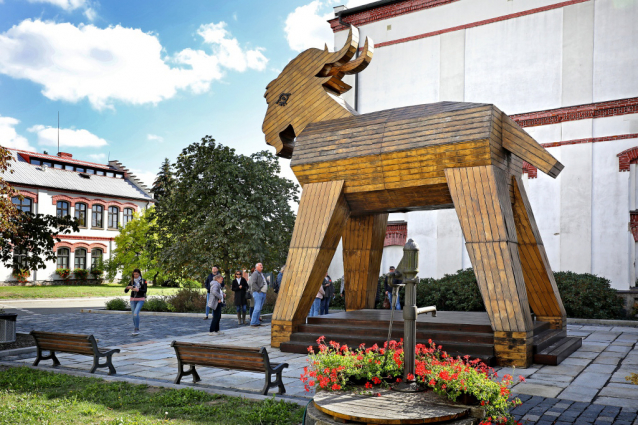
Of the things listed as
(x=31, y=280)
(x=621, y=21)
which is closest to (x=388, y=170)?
(x=621, y=21)

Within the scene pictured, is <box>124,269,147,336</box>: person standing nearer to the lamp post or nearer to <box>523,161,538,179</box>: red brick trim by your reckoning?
the lamp post

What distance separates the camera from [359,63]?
32.2ft

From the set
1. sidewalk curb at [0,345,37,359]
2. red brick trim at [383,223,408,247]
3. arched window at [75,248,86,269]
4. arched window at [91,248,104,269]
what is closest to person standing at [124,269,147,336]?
sidewalk curb at [0,345,37,359]

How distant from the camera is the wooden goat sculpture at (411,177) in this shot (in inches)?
326

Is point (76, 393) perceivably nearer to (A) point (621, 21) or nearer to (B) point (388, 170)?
(B) point (388, 170)

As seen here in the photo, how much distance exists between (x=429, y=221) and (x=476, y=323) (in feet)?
35.5

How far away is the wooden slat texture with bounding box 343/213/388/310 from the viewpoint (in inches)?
476

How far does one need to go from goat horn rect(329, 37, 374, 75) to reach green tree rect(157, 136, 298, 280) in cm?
1178

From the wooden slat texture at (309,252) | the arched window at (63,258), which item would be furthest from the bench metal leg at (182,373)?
the arched window at (63,258)

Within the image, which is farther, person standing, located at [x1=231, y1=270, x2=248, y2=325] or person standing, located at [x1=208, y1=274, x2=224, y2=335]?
person standing, located at [x1=231, y1=270, x2=248, y2=325]

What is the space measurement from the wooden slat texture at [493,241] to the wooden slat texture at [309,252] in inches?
90.1

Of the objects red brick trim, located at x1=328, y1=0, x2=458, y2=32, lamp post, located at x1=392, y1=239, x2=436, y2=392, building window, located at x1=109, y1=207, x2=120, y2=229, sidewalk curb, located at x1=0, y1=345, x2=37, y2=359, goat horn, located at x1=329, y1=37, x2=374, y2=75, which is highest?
red brick trim, located at x1=328, y1=0, x2=458, y2=32

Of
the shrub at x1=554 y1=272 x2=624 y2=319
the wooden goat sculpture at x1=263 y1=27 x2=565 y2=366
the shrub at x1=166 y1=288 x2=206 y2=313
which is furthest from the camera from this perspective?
the shrub at x1=166 y1=288 x2=206 y2=313

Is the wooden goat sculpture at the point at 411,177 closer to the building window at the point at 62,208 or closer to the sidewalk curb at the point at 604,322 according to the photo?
the sidewalk curb at the point at 604,322
